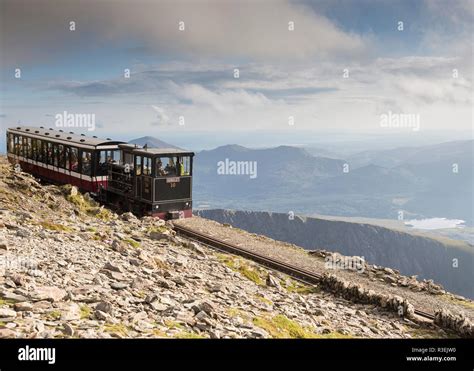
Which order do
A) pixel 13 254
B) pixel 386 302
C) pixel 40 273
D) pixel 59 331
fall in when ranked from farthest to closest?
pixel 386 302 < pixel 13 254 < pixel 40 273 < pixel 59 331

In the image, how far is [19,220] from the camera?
20297 millimetres

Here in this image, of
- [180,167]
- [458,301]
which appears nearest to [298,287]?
[458,301]

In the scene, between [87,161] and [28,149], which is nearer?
[87,161]

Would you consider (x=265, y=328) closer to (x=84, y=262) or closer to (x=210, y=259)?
(x=84, y=262)

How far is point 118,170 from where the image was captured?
1287 inches

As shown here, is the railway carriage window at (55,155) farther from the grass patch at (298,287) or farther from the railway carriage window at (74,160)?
the grass patch at (298,287)

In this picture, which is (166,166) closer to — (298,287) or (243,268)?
(243,268)

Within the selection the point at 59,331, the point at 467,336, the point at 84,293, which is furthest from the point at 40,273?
the point at 467,336

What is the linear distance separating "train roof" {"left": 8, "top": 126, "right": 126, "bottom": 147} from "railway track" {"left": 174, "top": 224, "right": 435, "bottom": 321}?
881 centimetres

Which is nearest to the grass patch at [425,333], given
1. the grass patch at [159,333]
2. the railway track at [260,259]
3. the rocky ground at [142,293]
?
the rocky ground at [142,293]

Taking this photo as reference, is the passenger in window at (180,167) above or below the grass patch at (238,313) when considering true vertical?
above

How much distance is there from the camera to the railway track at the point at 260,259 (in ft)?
Answer: 70.0

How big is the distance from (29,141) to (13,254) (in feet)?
93.0

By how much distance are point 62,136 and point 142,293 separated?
2689 cm
